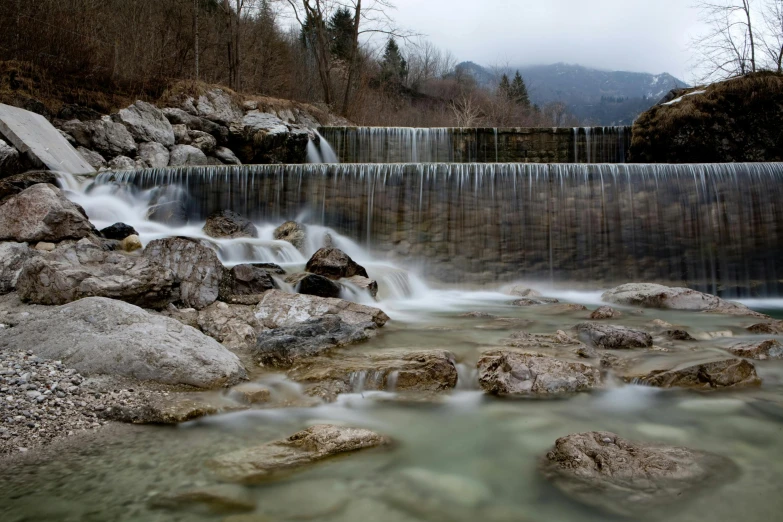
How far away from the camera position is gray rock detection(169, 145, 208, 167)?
477 inches

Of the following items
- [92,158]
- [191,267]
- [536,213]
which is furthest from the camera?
[92,158]

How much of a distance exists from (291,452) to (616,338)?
3.14m

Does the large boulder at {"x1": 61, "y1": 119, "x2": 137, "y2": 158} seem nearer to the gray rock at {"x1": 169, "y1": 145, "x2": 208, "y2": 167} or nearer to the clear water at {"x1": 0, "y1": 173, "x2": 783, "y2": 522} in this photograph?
the gray rock at {"x1": 169, "y1": 145, "x2": 208, "y2": 167}

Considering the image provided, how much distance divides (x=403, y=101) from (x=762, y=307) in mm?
31922

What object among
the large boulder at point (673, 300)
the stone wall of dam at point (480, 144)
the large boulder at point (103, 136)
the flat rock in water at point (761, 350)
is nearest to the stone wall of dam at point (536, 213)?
the large boulder at point (673, 300)

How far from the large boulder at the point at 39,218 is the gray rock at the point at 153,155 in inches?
216

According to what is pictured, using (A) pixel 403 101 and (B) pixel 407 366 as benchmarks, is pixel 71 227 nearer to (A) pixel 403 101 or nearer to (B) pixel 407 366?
(B) pixel 407 366

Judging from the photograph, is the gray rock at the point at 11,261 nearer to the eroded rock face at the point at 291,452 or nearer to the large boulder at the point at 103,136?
the eroded rock face at the point at 291,452

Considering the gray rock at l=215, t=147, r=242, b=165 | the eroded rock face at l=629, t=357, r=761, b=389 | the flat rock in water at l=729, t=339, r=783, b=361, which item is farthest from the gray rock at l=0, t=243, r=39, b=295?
the gray rock at l=215, t=147, r=242, b=165

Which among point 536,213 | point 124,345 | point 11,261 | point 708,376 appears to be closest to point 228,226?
point 11,261

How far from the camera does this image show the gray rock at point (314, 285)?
19.9ft

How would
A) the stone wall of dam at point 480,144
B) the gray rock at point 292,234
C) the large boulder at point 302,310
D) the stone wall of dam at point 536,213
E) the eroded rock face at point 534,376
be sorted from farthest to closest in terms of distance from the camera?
the stone wall of dam at point 480,144, the stone wall of dam at point 536,213, the gray rock at point 292,234, the large boulder at point 302,310, the eroded rock face at point 534,376

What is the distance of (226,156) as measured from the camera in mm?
13219

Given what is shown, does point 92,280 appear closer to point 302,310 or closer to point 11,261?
point 11,261
